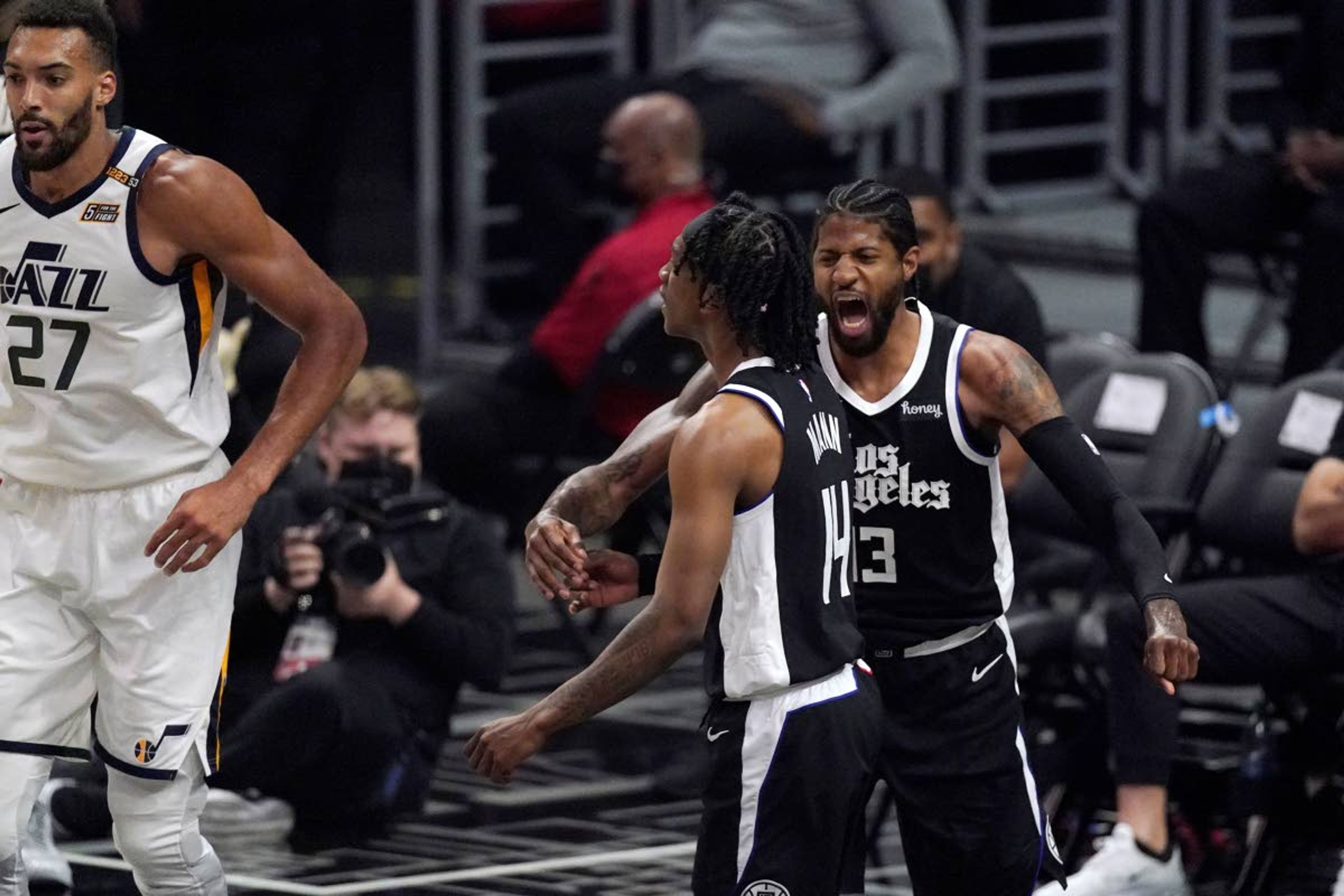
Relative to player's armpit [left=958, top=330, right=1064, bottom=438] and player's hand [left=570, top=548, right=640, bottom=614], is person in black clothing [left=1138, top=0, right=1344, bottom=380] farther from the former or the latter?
player's hand [left=570, top=548, right=640, bottom=614]

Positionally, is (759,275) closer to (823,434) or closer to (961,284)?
(823,434)

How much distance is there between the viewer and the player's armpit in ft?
17.7

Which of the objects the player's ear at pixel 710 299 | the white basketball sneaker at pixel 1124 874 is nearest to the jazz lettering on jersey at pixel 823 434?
the player's ear at pixel 710 299

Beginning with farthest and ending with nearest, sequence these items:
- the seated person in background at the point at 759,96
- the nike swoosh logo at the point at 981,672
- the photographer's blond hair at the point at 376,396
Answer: the seated person in background at the point at 759,96 → the photographer's blond hair at the point at 376,396 → the nike swoosh logo at the point at 981,672

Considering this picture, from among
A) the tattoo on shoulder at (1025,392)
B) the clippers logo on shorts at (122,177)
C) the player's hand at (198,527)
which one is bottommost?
the player's hand at (198,527)

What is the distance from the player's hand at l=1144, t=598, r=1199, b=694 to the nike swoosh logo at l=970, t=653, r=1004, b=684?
477 millimetres

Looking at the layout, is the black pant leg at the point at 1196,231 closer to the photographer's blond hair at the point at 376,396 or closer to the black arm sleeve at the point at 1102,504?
the photographer's blond hair at the point at 376,396

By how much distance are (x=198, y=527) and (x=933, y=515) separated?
4.54ft

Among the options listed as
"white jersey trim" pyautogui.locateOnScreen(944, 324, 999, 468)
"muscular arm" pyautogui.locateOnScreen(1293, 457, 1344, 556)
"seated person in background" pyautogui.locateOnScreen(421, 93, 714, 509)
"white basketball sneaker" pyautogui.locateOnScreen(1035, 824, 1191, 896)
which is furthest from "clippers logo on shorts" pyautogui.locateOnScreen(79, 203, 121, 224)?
"seated person in background" pyautogui.locateOnScreen(421, 93, 714, 509)

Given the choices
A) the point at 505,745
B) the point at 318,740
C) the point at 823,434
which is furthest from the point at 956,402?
the point at 318,740

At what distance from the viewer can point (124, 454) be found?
5445 mm

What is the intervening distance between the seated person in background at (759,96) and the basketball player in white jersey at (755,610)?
5.30 meters

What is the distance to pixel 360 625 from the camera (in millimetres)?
7312

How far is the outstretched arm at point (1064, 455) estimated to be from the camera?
5.25m
